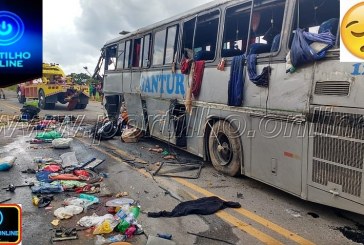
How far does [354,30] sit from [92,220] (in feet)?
12.4

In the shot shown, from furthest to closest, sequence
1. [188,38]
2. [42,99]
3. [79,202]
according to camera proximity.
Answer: [42,99], [188,38], [79,202]

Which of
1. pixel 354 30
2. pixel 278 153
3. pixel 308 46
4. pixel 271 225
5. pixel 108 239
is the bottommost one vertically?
pixel 108 239

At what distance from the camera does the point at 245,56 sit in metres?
5.39

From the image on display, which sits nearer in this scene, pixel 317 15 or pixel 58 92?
pixel 317 15

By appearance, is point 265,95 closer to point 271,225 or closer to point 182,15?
point 271,225

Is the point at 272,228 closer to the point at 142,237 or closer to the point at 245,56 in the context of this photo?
the point at 142,237

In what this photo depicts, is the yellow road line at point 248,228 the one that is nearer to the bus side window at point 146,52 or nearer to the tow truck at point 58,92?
the bus side window at point 146,52

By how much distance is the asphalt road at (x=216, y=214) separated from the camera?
3.85 metres

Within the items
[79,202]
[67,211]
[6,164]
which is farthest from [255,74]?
[6,164]

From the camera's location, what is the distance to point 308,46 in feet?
13.7

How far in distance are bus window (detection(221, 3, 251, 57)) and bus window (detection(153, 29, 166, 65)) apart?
2258 mm

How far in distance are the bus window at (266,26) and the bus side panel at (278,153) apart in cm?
107

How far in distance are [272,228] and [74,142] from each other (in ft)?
23.3

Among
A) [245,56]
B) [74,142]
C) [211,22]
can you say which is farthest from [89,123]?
[245,56]
